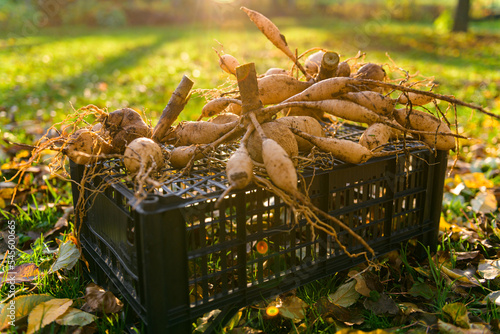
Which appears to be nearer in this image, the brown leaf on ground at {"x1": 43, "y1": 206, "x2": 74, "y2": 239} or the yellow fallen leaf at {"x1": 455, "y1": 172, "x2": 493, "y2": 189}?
the brown leaf on ground at {"x1": 43, "y1": 206, "x2": 74, "y2": 239}

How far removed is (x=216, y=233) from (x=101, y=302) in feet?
2.30

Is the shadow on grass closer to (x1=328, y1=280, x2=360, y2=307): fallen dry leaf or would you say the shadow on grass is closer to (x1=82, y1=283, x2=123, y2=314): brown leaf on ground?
(x1=82, y1=283, x2=123, y2=314): brown leaf on ground

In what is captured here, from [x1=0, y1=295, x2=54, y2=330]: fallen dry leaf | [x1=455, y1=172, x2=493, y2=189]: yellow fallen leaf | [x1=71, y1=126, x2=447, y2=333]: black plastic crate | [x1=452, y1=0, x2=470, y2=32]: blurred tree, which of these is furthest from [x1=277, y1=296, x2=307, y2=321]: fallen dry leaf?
[x1=452, y1=0, x2=470, y2=32]: blurred tree

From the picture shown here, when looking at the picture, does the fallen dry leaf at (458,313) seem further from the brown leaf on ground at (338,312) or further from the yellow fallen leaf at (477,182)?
the yellow fallen leaf at (477,182)

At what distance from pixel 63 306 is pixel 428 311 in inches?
55.7

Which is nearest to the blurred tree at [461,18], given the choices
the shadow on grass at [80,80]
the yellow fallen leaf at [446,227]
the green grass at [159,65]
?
the green grass at [159,65]

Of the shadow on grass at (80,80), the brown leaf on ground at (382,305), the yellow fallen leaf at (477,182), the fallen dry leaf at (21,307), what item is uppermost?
the shadow on grass at (80,80)

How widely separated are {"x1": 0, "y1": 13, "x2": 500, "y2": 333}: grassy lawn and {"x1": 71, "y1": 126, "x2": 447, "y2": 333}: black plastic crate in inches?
5.8

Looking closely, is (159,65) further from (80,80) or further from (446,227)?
(446,227)

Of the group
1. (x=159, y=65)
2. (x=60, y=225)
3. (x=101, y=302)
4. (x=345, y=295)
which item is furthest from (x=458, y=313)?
(x=159, y=65)

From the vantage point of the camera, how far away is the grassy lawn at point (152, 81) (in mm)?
1914

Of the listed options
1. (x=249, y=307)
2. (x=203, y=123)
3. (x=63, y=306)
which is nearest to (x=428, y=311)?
(x=249, y=307)

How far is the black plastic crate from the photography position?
4.31 feet

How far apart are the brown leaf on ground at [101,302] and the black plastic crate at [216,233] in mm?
76
